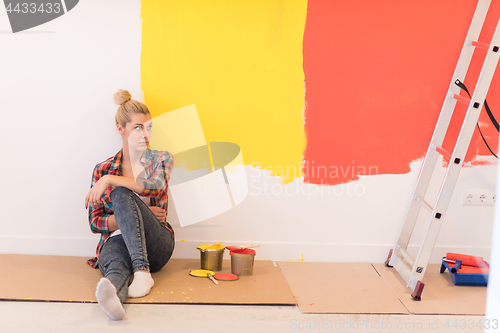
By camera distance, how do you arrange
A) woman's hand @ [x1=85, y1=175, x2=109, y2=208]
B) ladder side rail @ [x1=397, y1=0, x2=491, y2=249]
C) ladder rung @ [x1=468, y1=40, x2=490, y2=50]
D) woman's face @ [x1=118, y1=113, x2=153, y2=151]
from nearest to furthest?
1. woman's hand @ [x1=85, y1=175, x2=109, y2=208]
2. woman's face @ [x1=118, y1=113, x2=153, y2=151]
3. ladder rung @ [x1=468, y1=40, x2=490, y2=50]
4. ladder side rail @ [x1=397, y1=0, x2=491, y2=249]

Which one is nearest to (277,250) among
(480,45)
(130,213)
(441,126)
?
(130,213)

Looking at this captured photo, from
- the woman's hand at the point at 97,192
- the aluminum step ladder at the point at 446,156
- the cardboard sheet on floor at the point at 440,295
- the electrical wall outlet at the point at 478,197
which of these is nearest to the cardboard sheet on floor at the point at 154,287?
the woman's hand at the point at 97,192

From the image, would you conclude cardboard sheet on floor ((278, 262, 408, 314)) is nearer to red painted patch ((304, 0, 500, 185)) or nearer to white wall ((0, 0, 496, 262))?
white wall ((0, 0, 496, 262))

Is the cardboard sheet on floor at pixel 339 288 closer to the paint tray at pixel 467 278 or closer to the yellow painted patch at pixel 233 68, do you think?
the paint tray at pixel 467 278

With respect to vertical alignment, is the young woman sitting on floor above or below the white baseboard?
above

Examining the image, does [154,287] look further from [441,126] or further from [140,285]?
[441,126]

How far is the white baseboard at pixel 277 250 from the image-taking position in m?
2.31

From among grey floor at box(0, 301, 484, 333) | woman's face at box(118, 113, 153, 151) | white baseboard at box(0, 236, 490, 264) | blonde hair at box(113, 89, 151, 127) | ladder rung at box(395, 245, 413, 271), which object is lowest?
white baseboard at box(0, 236, 490, 264)

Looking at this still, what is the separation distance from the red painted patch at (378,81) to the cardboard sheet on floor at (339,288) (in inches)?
20.1

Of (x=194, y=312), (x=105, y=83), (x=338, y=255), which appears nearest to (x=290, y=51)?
(x=105, y=83)

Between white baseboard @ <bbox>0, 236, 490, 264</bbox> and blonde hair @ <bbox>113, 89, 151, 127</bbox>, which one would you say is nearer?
blonde hair @ <bbox>113, 89, 151, 127</bbox>

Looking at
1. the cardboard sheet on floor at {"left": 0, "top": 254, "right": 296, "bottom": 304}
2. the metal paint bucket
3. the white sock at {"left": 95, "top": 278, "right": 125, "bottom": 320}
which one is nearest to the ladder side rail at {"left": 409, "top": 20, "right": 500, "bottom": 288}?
the cardboard sheet on floor at {"left": 0, "top": 254, "right": 296, "bottom": 304}

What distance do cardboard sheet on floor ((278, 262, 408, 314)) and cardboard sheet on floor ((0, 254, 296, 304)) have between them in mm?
78

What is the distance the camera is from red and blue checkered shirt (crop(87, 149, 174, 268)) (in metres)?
1.97
